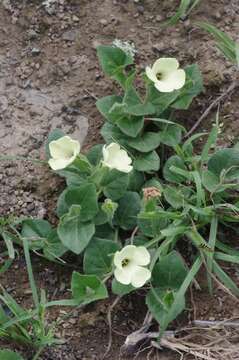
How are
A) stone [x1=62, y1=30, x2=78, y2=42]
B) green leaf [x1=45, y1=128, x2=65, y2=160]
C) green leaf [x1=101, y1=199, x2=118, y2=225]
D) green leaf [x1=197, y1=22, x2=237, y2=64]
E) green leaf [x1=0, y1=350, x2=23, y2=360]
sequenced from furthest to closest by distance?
1. stone [x1=62, y1=30, x2=78, y2=42]
2. green leaf [x1=197, y1=22, x2=237, y2=64]
3. green leaf [x1=45, y1=128, x2=65, y2=160]
4. green leaf [x1=101, y1=199, x2=118, y2=225]
5. green leaf [x1=0, y1=350, x2=23, y2=360]

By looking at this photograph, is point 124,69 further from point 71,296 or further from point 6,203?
point 71,296

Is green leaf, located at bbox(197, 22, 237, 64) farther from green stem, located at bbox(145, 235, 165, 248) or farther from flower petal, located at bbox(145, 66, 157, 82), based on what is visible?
green stem, located at bbox(145, 235, 165, 248)

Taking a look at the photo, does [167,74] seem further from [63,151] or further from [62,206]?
[62,206]

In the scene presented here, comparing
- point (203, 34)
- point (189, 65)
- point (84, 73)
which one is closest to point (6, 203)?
point (84, 73)

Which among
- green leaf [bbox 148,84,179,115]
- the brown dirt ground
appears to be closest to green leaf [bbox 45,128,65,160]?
the brown dirt ground

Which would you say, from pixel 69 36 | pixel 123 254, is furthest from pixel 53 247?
pixel 69 36

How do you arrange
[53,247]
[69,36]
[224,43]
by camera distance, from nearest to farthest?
[53,247] → [224,43] → [69,36]

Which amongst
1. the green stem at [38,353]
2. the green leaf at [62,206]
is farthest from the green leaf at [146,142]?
the green stem at [38,353]
